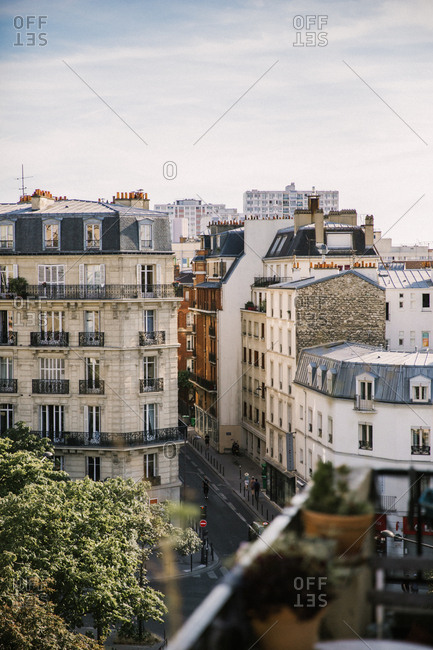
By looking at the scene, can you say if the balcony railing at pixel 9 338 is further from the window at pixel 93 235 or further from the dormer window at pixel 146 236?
the dormer window at pixel 146 236

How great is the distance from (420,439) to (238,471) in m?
26.9

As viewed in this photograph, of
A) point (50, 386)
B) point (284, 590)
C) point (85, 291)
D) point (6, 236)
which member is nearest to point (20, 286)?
point (6, 236)

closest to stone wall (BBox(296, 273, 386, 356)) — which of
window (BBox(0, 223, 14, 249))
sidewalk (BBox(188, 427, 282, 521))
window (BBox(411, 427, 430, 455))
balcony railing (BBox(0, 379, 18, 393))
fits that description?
sidewalk (BBox(188, 427, 282, 521))

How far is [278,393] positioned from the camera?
59.2 m

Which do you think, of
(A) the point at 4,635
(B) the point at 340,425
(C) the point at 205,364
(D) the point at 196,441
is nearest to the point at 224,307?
(C) the point at 205,364

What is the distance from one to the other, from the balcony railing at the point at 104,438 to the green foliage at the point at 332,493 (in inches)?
1648

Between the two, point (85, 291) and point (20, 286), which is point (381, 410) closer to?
point (85, 291)

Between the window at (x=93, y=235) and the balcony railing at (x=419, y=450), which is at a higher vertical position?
the window at (x=93, y=235)

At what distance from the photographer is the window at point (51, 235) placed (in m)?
46.4

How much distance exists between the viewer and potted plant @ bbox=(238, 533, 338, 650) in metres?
4.14

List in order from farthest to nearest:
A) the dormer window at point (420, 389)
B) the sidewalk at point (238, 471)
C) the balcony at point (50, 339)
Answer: the sidewalk at point (238, 471) → the balcony at point (50, 339) → the dormer window at point (420, 389)

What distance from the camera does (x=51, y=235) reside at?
46.5 m

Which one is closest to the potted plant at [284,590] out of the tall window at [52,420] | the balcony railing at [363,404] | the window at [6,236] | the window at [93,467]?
the balcony railing at [363,404]

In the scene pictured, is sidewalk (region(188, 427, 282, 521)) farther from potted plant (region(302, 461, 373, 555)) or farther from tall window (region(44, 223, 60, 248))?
potted plant (region(302, 461, 373, 555))
